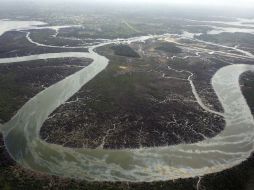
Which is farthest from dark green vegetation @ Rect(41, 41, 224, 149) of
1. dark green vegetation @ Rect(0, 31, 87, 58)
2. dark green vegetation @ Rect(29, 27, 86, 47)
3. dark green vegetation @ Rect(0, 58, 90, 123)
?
dark green vegetation @ Rect(29, 27, 86, 47)

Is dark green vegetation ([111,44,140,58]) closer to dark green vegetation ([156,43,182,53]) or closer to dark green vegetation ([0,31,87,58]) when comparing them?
dark green vegetation ([0,31,87,58])

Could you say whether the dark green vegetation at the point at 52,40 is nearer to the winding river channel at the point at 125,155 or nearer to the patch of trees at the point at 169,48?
the patch of trees at the point at 169,48

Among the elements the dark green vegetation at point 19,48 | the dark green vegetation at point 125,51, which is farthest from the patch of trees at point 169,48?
the dark green vegetation at point 19,48

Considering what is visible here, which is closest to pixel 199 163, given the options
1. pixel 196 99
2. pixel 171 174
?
pixel 171 174

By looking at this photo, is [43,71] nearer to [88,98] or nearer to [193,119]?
[88,98]

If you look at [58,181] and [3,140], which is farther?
[3,140]
